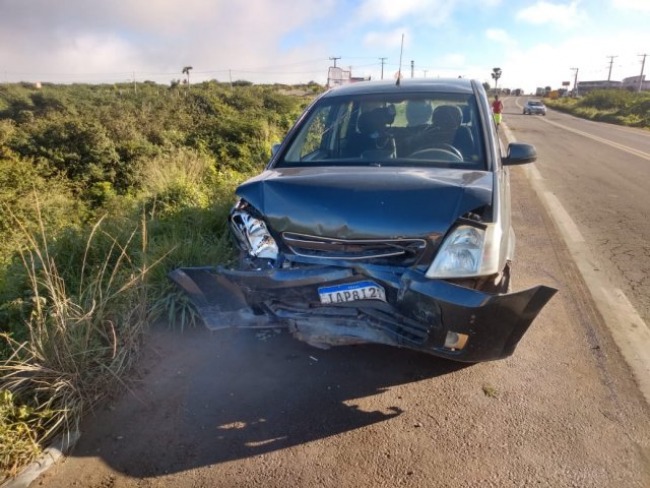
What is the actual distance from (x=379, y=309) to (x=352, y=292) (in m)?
0.18

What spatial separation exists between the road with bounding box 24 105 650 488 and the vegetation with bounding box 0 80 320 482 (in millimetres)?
227

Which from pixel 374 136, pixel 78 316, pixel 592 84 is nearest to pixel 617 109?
pixel 374 136

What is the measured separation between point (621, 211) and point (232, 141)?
10449 millimetres

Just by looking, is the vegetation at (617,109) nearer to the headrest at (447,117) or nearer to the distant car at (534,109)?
the distant car at (534,109)

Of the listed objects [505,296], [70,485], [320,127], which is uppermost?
[320,127]

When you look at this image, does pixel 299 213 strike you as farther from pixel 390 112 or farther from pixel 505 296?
pixel 390 112

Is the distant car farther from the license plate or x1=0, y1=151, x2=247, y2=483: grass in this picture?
the license plate

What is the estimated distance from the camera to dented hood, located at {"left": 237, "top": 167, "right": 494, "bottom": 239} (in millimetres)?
2559

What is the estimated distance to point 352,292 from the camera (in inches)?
104

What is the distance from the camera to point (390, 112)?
13.0ft

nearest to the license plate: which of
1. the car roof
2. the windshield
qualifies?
the windshield

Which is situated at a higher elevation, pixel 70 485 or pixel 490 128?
pixel 490 128

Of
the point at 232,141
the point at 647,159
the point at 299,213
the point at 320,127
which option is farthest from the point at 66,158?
the point at 647,159

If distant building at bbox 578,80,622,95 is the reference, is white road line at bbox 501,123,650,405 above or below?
below
